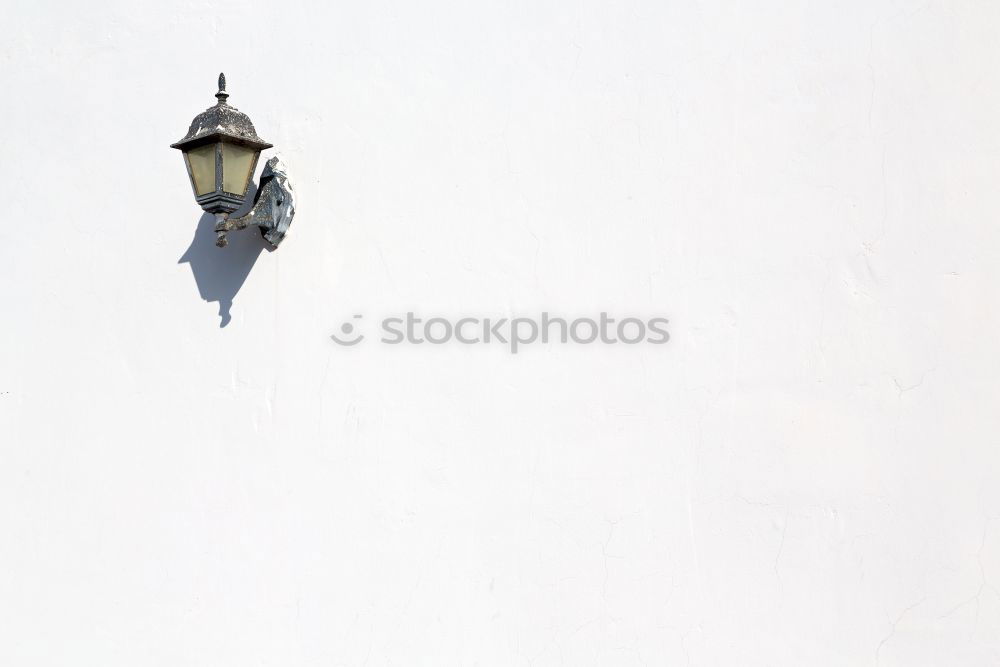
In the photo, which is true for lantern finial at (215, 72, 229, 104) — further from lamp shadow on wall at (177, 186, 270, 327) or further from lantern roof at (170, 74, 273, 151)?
lamp shadow on wall at (177, 186, 270, 327)

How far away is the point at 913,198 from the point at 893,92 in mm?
338

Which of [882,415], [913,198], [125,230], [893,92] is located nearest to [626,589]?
[882,415]

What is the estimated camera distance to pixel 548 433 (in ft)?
10.4

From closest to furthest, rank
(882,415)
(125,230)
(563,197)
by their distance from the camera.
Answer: (882,415), (563,197), (125,230)

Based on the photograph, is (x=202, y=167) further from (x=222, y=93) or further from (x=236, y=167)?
(x=222, y=93)

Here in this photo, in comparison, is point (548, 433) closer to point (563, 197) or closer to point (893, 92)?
point (563, 197)

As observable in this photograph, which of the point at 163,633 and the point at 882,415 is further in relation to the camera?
the point at 163,633

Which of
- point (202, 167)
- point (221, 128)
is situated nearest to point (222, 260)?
point (202, 167)

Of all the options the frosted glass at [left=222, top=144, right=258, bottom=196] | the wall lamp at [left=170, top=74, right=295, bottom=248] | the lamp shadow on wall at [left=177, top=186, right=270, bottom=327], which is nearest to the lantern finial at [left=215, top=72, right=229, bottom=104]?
the wall lamp at [left=170, top=74, right=295, bottom=248]

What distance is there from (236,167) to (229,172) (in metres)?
0.04

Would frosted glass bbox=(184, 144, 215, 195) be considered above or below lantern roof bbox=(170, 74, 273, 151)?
below

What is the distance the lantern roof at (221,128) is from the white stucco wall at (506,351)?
186mm

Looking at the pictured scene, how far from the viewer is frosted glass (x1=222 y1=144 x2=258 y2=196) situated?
124 inches

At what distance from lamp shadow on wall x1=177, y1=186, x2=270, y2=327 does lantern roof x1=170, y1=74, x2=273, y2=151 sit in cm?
23
